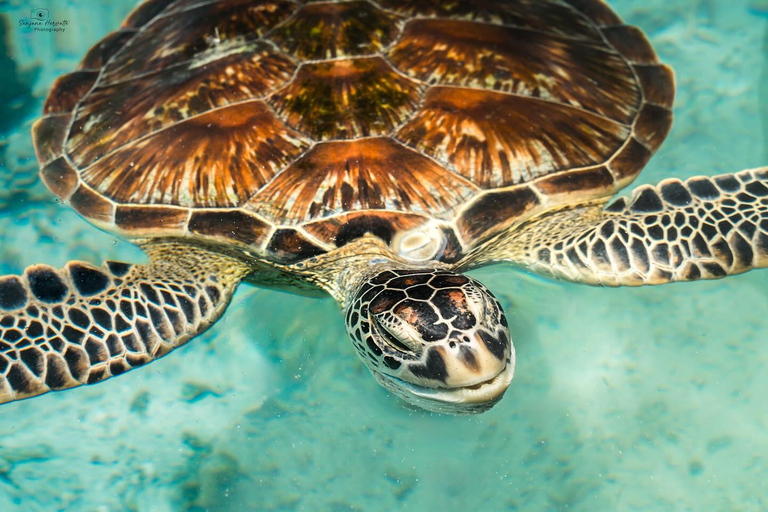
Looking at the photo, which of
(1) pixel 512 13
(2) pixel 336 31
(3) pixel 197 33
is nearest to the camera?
(2) pixel 336 31

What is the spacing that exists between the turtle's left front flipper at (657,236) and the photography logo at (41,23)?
375 cm

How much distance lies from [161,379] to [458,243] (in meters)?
1.68

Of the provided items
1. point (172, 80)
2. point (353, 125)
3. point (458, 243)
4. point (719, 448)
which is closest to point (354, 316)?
point (458, 243)

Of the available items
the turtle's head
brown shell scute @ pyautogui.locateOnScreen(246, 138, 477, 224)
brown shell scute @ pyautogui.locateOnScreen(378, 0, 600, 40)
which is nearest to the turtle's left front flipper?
brown shell scute @ pyautogui.locateOnScreen(246, 138, 477, 224)

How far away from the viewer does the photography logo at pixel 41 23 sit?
4.71 meters

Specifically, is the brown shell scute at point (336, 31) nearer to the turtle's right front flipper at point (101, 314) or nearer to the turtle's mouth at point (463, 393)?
the turtle's right front flipper at point (101, 314)

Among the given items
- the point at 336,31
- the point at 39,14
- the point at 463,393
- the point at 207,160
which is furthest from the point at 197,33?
the point at 463,393

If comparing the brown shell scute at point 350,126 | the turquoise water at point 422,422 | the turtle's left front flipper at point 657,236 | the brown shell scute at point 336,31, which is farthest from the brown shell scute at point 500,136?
the turquoise water at point 422,422

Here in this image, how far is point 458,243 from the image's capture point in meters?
2.73

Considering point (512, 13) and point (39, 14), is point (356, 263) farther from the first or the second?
point (39, 14)

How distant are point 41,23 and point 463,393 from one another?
4.40 meters

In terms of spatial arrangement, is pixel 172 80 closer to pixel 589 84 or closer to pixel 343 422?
pixel 343 422

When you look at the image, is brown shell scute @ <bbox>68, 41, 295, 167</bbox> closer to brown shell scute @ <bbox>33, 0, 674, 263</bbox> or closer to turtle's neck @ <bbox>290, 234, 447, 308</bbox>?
brown shell scute @ <bbox>33, 0, 674, 263</bbox>

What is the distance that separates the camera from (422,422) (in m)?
2.99
